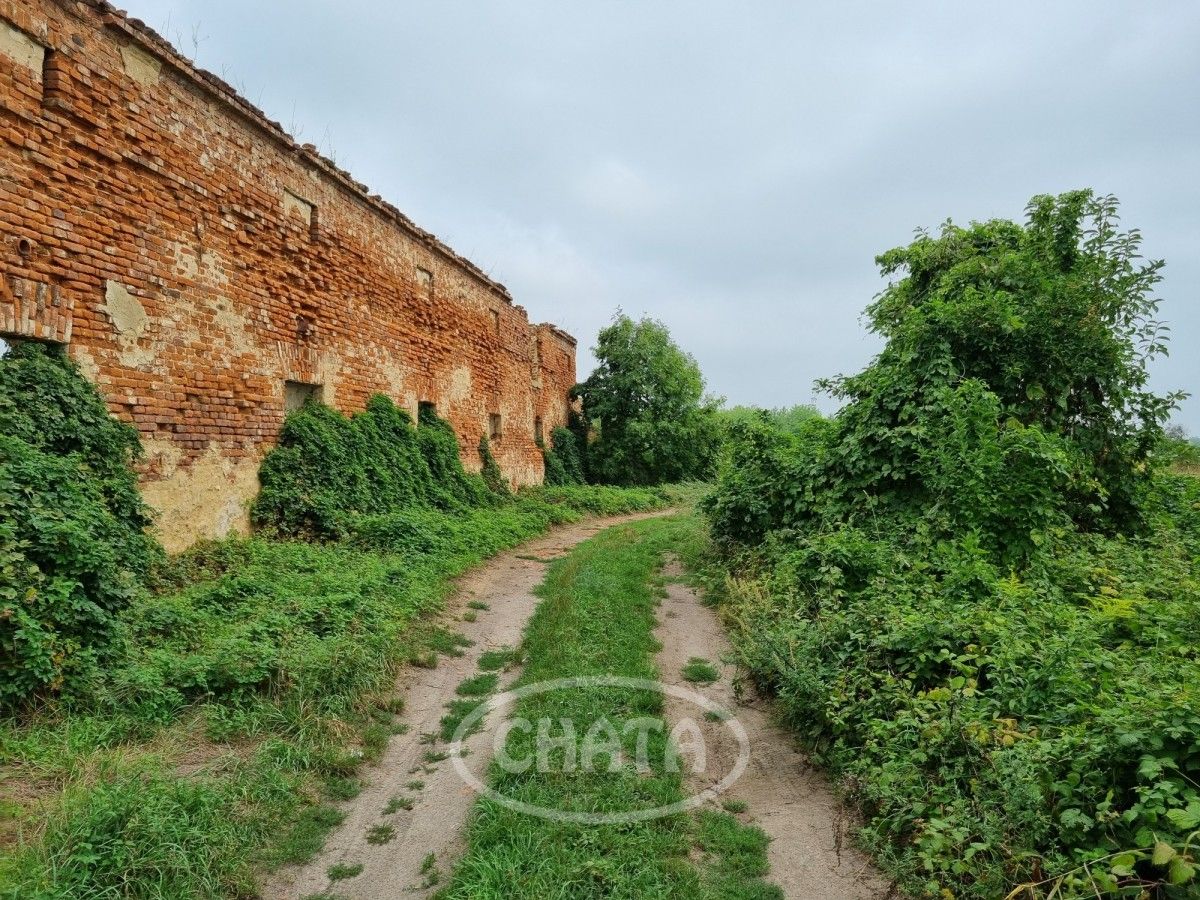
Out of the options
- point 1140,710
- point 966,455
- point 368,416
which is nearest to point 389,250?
point 368,416

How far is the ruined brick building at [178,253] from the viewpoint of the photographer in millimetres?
5746

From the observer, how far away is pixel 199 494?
749 cm

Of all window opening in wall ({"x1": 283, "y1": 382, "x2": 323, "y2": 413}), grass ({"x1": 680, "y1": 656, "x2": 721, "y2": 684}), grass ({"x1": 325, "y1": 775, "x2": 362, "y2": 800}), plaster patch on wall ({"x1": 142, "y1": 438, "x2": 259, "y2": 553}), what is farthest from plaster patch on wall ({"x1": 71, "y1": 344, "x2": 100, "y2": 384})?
grass ({"x1": 680, "y1": 656, "x2": 721, "y2": 684})

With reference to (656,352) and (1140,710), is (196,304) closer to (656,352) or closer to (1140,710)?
(1140,710)

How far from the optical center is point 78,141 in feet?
20.0

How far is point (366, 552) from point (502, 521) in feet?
14.9

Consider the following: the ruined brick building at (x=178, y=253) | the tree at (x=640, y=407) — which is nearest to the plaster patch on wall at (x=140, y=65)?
the ruined brick building at (x=178, y=253)

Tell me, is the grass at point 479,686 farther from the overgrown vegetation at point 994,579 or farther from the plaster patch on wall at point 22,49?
the plaster patch on wall at point 22,49

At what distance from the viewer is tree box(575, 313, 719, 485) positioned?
970 inches

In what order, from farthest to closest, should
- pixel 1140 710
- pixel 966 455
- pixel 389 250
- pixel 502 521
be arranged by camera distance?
A: pixel 502 521 → pixel 389 250 → pixel 966 455 → pixel 1140 710

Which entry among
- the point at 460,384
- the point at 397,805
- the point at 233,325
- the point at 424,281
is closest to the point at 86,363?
the point at 233,325

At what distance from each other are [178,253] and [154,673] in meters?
5.09

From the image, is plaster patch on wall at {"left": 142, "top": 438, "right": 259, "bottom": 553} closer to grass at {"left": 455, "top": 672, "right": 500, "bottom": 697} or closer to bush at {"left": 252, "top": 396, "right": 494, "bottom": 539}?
bush at {"left": 252, "top": 396, "right": 494, "bottom": 539}

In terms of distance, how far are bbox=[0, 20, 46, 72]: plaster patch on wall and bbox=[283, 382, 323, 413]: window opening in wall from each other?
437 centimetres
